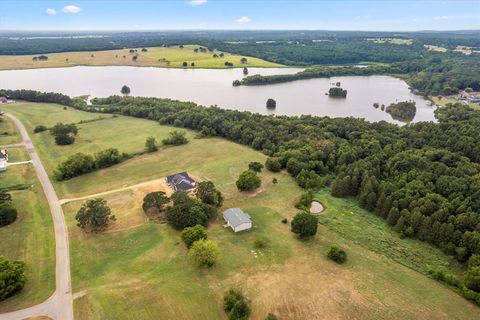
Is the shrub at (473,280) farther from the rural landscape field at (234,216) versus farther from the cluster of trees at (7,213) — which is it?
the cluster of trees at (7,213)

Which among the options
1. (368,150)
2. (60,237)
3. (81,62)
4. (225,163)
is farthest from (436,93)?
(81,62)

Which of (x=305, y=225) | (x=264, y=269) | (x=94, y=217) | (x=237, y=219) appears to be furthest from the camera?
(x=237, y=219)

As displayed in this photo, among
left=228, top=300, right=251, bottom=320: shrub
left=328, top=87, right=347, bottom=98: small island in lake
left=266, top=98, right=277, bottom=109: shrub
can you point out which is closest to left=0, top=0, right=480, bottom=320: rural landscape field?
left=228, top=300, right=251, bottom=320: shrub

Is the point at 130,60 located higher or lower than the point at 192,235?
lower

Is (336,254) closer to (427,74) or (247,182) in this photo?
(247,182)

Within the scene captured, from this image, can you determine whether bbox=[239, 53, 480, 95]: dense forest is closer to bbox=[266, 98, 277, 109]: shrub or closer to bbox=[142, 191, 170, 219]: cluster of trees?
bbox=[266, 98, 277, 109]: shrub

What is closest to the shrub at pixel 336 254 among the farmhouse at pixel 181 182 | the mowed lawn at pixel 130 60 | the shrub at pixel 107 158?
the farmhouse at pixel 181 182

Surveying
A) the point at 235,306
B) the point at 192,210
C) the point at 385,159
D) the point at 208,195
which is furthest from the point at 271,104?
the point at 235,306
